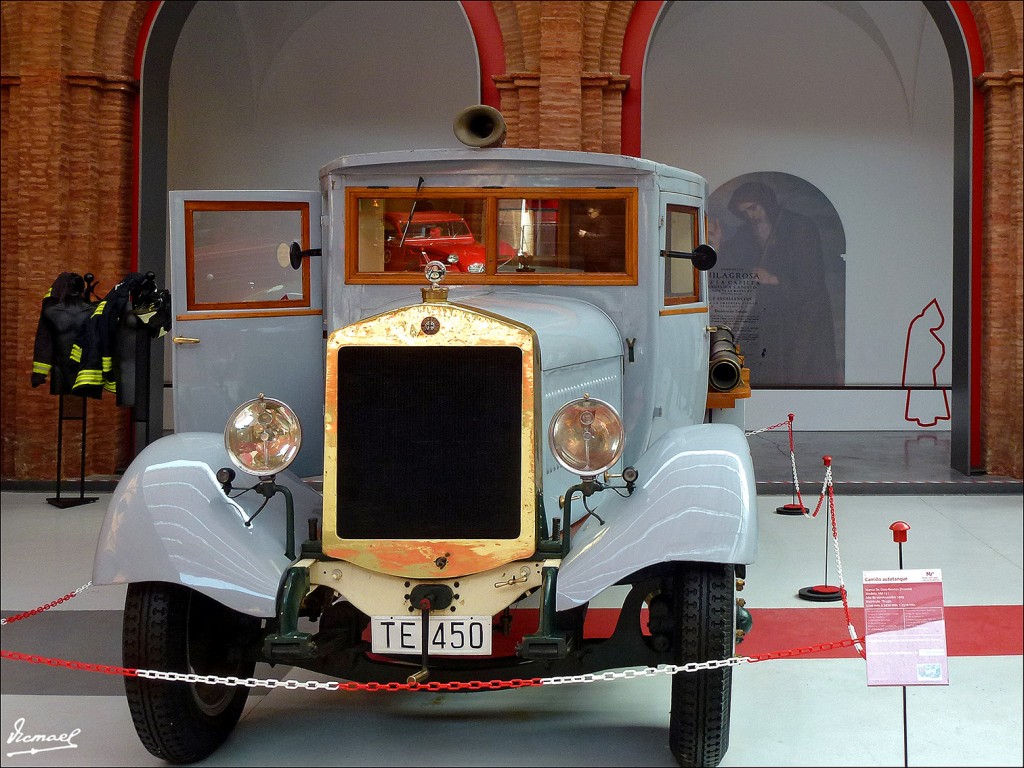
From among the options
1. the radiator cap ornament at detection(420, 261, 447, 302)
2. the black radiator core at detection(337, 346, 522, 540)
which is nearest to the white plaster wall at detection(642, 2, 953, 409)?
the radiator cap ornament at detection(420, 261, 447, 302)

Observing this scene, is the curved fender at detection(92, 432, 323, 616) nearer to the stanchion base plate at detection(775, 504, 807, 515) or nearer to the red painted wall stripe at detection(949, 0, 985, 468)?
the stanchion base plate at detection(775, 504, 807, 515)

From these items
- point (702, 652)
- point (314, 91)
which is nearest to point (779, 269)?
point (314, 91)

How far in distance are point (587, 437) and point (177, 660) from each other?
1401mm

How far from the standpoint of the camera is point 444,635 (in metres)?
3.05

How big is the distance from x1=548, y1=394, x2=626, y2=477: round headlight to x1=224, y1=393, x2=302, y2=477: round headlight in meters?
0.80

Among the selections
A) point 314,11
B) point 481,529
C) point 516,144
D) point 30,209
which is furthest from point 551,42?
point 481,529

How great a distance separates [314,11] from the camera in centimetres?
1283

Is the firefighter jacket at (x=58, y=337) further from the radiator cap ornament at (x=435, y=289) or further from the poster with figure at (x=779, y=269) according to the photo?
the poster with figure at (x=779, y=269)

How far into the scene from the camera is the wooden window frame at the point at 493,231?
4.34 m

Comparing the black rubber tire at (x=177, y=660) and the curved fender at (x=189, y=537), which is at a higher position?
the curved fender at (x=189, y=537)

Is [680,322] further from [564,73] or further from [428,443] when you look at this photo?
[564,73]

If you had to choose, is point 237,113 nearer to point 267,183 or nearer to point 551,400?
point 267,183

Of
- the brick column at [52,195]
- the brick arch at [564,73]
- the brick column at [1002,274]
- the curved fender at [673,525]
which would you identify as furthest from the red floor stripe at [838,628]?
the brick column at [52,195]

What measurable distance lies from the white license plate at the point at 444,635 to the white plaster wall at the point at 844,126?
412 inches
